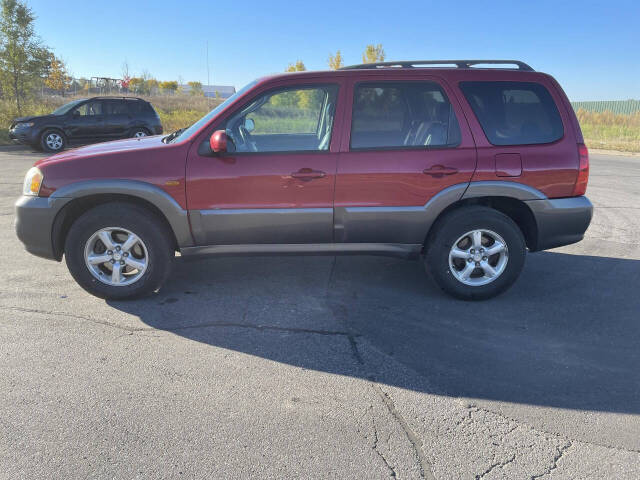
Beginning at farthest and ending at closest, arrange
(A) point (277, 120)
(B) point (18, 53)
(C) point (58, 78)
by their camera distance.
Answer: (C) point (58, 78) < (B) point (18, 53) < (A) point (277, 120)

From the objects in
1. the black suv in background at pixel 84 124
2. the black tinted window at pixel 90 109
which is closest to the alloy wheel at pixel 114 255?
the black suv in background at pixel 84 124

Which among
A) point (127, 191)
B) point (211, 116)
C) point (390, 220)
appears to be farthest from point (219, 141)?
point (390, 220)

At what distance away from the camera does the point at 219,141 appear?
3.84 m

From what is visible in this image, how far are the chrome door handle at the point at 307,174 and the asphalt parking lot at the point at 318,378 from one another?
1079 mm

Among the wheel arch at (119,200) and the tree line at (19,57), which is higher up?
the tree line at (19,57)

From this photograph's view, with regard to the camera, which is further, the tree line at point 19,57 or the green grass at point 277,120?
the tree line at point 19,57

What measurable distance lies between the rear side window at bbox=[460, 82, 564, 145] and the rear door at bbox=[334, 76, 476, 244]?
20 centimetres

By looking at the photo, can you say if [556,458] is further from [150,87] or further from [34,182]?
[150,87]

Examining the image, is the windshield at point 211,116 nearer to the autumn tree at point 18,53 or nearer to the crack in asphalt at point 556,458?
the crack in asphalt at point 556,458

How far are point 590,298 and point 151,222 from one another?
3955mm

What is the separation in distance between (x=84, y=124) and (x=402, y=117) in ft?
46.3

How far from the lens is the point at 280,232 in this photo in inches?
164

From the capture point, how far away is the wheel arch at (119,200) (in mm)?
3969

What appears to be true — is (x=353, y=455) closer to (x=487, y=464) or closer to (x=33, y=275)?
(x=487, y=464)
